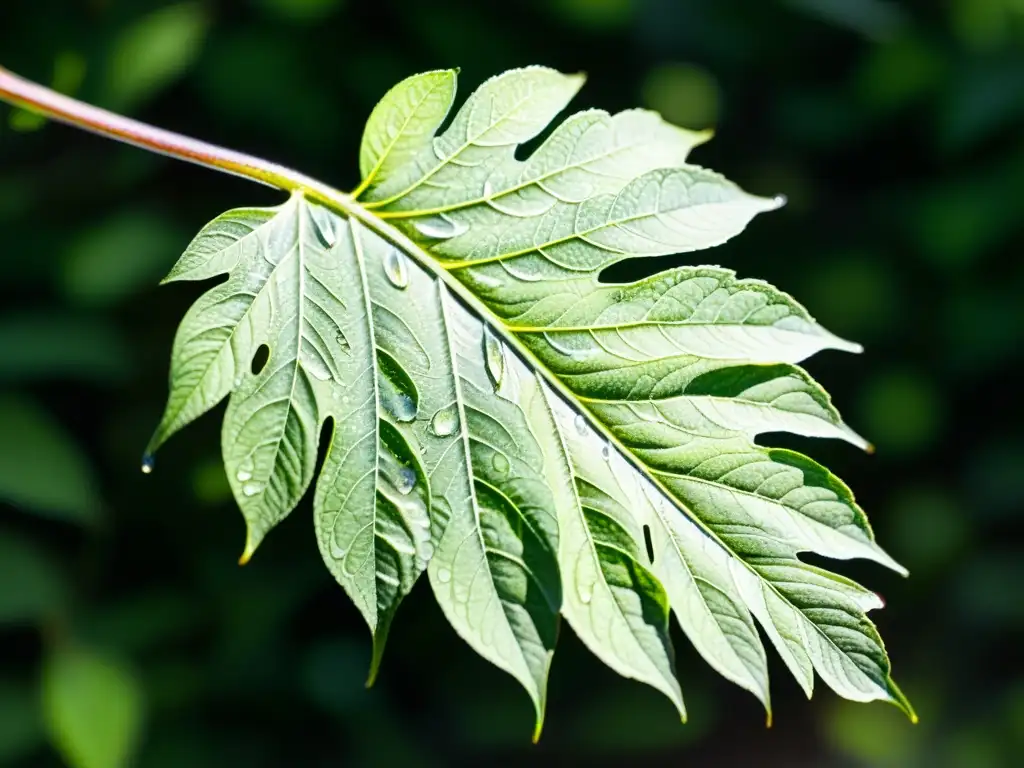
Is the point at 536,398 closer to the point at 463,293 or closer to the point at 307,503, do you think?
the point at 463,293

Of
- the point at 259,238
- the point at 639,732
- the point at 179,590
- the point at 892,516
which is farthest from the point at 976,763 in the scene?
the point at 259,238

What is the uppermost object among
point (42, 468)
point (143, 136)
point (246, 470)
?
point (143, 136)

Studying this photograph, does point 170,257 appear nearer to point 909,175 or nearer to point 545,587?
point 545,587

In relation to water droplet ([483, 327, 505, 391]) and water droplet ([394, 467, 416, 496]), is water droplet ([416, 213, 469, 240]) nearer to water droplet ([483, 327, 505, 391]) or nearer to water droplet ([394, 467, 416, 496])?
water droplet ([483, 327, 505, 391])

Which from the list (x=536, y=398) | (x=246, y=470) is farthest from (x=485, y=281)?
(x=246, y=470)

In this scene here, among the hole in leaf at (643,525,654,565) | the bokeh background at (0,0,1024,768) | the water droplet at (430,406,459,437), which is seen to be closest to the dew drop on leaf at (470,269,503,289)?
the water droplet at (430,406,459,437)
